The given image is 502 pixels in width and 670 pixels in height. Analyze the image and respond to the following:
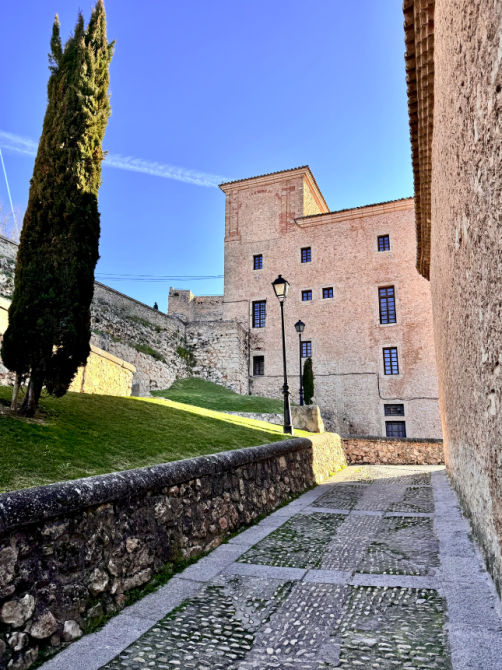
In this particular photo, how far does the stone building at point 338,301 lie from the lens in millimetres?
22922

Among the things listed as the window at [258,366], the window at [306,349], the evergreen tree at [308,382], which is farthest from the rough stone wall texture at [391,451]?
the window at [258,366]

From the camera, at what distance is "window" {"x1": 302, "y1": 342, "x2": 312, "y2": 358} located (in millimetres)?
25047

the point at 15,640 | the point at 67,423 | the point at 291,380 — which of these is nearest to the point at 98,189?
the point at 67,423

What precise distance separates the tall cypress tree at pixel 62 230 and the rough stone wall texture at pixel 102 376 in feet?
Answer: 9.41

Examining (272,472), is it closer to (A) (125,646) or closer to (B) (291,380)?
(A) (125,646)

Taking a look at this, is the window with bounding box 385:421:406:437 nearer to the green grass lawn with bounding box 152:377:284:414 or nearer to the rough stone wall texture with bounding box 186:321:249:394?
the green grass lawn with bounding box 152:377:284:414

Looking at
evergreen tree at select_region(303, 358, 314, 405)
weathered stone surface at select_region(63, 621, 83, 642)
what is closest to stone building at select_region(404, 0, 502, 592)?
weathered stone surface at select_region(63, 621, 83, 642)

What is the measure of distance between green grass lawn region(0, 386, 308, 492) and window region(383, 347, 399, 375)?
1638 cm

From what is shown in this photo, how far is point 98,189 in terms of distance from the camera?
6652 millimetres

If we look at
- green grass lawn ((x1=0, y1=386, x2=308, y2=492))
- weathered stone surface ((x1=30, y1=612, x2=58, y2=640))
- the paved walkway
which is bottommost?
the paved walkway

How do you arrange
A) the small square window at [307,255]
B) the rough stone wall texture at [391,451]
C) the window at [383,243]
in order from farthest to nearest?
the small square window at [307,255] → the window at [383,243] → the rough stone wall texture at [391,451]

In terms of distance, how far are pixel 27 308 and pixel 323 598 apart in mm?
5099

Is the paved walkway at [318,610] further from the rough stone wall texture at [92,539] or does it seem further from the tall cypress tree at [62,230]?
the tall cypress tree at [62,230]

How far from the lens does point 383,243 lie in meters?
25.0
